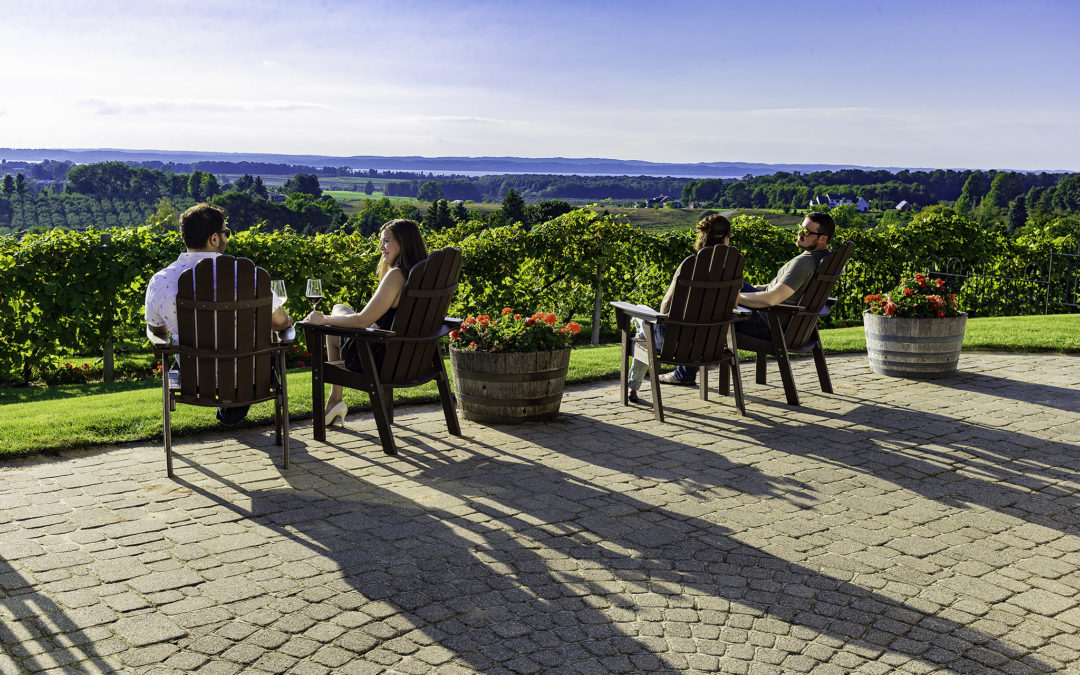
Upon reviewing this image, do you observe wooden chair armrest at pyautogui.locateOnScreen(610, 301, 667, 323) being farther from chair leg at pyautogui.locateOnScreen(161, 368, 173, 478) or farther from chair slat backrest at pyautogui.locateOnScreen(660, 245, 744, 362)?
chair leg at pyautogui.locateOnScreen(161, 368, 173, 478)

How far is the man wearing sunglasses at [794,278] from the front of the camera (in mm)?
7000

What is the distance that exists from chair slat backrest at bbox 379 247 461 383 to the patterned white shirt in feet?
2.49

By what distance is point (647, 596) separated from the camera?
11.6 ft

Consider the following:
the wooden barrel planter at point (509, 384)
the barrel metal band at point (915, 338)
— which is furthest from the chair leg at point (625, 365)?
the barrel metal band at point (915, 338)

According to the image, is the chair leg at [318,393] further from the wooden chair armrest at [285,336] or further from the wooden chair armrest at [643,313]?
the wooden chair armrest at [643,313]

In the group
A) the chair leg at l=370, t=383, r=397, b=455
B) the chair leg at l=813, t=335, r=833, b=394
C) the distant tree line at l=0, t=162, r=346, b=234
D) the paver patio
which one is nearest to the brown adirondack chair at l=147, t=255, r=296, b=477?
the paver patio

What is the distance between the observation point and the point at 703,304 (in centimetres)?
642

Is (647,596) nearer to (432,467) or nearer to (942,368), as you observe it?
(432,467)

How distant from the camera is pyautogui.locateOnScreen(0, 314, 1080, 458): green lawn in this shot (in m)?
5.68

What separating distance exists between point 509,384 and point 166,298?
2.17 m

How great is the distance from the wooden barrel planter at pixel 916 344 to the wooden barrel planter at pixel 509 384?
317cm

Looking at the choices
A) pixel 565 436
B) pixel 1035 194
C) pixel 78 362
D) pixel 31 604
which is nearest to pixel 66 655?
pixel 31 604

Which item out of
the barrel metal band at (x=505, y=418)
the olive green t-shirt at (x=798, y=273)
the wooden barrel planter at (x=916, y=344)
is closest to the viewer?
the barrel metal band at (x=505, y=418)

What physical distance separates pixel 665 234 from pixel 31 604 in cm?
1020
